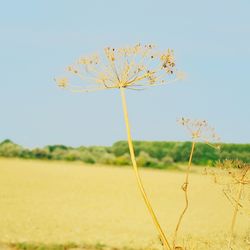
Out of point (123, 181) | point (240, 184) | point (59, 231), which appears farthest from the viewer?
point (123, 181)

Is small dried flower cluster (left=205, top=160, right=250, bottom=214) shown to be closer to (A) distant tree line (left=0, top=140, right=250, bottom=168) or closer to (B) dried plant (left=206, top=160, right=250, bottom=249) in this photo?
(B) dried plant (left=206, top=160, right=250, bottom=249)

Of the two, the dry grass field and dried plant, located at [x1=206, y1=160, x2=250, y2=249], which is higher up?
dried plant, located at [x1=206, y1=160, x2=250, y2=249]

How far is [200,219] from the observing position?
84.8 feet

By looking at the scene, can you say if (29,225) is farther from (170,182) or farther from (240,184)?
(170,182)

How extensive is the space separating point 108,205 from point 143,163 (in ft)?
54.1

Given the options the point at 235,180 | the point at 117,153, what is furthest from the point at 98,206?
the point at 235,180

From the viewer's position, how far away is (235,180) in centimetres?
519

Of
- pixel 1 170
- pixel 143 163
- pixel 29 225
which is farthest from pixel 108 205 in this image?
pixel 143 163

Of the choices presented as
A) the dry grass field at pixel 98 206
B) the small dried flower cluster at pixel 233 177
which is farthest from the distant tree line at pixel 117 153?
the small dried flower cluster at pixel 233 177

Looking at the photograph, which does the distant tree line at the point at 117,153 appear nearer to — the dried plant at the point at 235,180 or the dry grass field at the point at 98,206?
the dry grass field at the point at 98,206

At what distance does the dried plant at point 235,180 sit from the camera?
16.0ft

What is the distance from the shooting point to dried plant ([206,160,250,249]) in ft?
16.0

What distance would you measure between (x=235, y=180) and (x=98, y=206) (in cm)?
2417

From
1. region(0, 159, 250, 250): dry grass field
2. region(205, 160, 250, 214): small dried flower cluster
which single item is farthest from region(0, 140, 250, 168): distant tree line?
region(205, 160, 250, 214): small dried flower cluster
